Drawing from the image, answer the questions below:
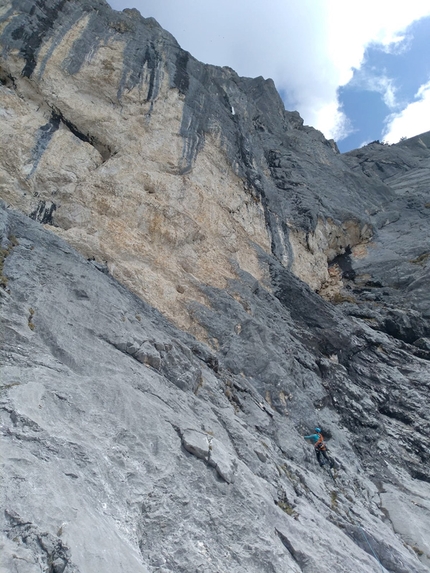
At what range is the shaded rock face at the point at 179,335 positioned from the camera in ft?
22.5

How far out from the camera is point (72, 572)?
4.90 meters

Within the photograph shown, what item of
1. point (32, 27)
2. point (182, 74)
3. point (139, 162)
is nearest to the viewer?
point (139, 162)

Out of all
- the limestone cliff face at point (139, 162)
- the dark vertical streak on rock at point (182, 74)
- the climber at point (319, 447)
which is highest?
the dark vertical streak on rock at point (182, 74)

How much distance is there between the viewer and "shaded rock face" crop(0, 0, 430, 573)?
6848mm

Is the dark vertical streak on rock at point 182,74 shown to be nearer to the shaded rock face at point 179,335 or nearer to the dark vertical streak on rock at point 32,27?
the shaded rock face at point 179,335

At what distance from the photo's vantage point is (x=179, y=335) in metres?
14.3

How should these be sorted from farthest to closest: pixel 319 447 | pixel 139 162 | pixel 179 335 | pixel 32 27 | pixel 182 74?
1. pixel 182 74
2. pixel 32 27
3. pixel 139 162
4. pixel 179 335
5. pixel 319 447

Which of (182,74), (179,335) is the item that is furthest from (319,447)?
(182,74)

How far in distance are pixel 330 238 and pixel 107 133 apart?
18404mm

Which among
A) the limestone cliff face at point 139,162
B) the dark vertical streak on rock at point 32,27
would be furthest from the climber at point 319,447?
the dark vertical streak on rock at point 32,27

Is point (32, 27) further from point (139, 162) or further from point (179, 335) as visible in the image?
point (179, 335)

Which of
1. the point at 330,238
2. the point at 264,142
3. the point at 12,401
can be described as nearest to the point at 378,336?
the point at 330,238

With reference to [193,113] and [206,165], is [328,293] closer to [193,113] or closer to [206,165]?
[206,165]

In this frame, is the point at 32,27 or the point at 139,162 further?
the point at 32,27
